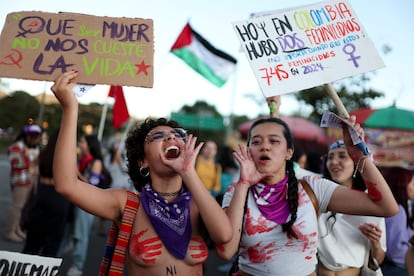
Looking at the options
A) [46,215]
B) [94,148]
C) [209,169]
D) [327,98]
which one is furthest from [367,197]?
[327,98]

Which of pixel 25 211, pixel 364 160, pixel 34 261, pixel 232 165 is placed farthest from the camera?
pixel 232 165

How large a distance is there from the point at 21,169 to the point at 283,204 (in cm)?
574

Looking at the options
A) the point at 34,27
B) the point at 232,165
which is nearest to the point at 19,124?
the point at 232,165

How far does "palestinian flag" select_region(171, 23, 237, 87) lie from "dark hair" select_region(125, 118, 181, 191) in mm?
4546

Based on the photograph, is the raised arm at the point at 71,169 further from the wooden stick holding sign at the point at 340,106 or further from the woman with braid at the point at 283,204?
the wooden stick holding sign at the point at 340,106

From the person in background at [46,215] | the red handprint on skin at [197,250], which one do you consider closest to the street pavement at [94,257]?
the person in background at [46,215]

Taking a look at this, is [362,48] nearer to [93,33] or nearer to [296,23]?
[296,23]

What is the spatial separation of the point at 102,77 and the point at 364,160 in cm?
152

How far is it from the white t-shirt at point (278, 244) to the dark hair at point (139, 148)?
2.07 feet

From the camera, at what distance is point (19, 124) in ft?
73.5

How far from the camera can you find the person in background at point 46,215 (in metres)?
4.60

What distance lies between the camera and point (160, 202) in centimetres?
212

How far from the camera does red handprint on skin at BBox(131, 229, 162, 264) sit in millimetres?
2006

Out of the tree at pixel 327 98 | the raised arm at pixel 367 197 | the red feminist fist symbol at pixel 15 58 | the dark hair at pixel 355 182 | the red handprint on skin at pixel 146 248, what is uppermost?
the tree at pixel 327 98
